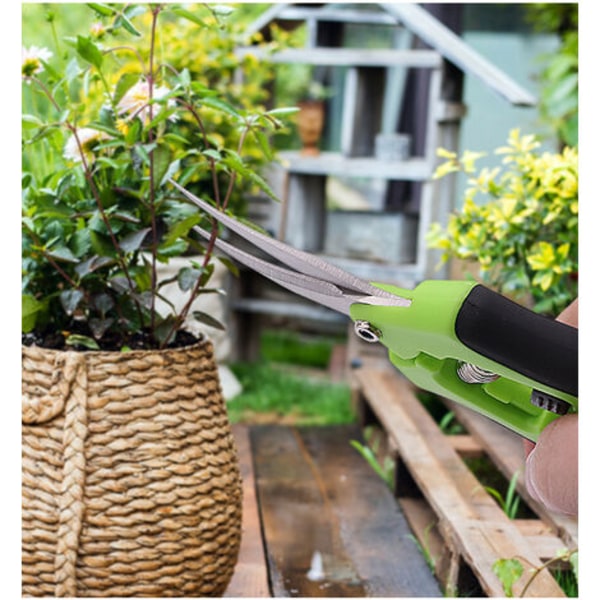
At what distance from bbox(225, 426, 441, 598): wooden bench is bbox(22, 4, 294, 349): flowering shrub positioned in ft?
1.73

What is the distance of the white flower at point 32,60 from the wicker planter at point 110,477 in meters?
0.42

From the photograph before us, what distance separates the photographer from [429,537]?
1909mm

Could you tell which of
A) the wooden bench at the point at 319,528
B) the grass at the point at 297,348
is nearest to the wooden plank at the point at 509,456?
the wooden bench at the point at 319,528

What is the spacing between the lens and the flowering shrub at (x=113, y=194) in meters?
1.35

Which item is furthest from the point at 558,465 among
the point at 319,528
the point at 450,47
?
the point at 450,47

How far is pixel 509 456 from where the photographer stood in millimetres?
2109

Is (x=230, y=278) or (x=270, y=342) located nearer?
(x=230, y=278)

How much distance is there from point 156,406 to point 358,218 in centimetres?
190

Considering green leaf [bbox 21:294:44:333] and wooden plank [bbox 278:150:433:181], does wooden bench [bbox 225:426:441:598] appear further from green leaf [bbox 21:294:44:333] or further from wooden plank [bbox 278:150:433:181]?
wooden plank [bbox 278:150:433:181]

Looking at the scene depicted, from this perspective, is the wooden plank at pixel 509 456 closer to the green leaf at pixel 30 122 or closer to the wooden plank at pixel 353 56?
the green leaf at pixel 30 122

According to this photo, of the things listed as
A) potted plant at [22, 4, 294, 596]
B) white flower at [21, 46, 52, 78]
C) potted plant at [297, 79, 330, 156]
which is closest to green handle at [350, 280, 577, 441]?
potted plant at [22, 4, 294, 596]
